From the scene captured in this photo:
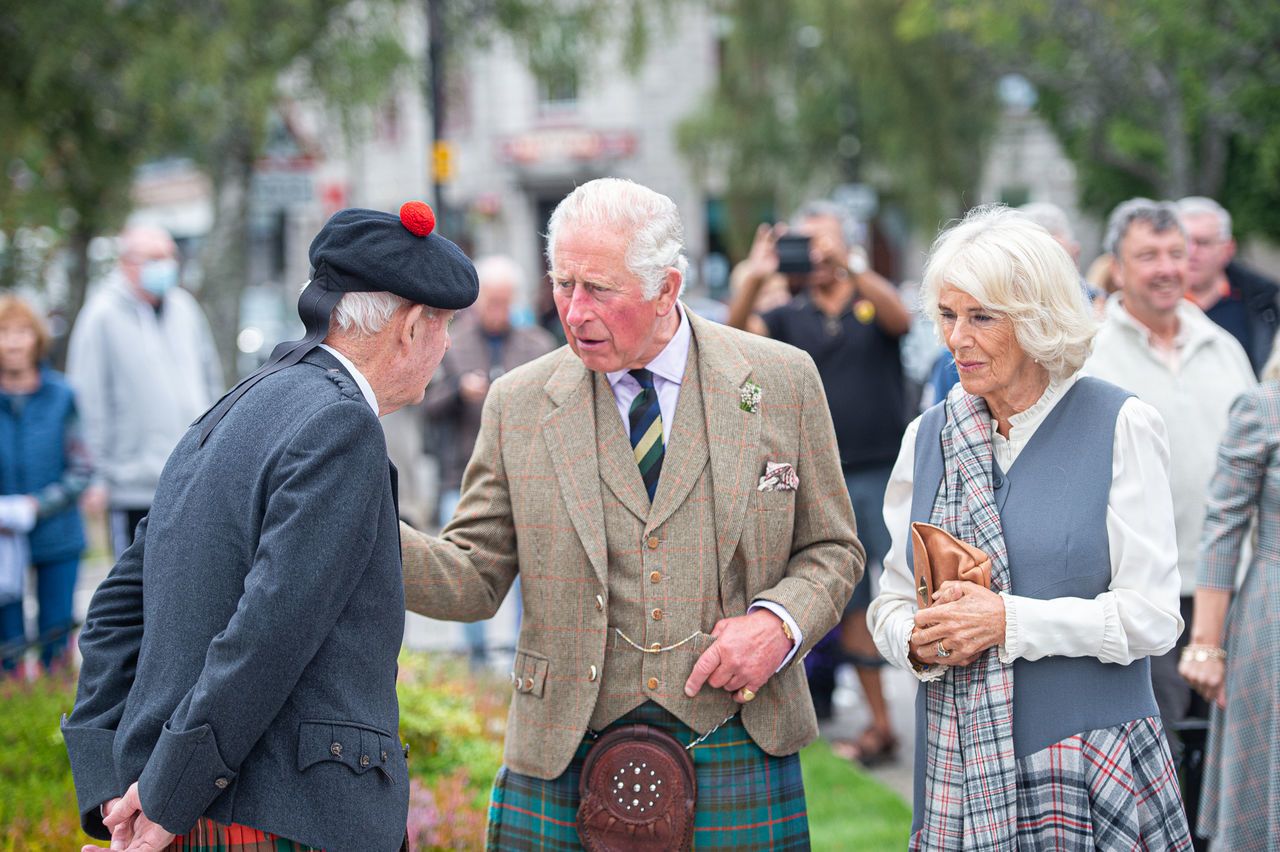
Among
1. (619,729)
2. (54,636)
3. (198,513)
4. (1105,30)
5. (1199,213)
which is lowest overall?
(54,636)

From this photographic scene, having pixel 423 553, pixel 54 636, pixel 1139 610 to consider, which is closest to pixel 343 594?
pixel 423 553

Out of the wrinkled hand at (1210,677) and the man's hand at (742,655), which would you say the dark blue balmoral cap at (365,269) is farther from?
the wrinkled hand at (1210,677)

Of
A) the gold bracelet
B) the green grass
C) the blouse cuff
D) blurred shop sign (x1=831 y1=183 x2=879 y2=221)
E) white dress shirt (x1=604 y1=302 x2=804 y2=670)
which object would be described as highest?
blurred shop sign (x1=831 y1=183 x2=879 y2=221)

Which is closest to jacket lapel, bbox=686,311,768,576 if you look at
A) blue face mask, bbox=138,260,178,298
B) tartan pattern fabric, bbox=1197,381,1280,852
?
tartan pattern fabric, bbox=1197,381,1280,852

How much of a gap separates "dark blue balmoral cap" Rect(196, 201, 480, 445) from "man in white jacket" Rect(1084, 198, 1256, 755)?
9.10 ft

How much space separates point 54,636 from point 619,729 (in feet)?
12.3

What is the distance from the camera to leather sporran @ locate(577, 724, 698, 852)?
10.6 ft

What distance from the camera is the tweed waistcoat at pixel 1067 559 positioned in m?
3.11

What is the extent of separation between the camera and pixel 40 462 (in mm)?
7023

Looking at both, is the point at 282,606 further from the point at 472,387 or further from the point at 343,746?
the point at 472,387

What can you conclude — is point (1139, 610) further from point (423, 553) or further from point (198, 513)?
point (198, 513)

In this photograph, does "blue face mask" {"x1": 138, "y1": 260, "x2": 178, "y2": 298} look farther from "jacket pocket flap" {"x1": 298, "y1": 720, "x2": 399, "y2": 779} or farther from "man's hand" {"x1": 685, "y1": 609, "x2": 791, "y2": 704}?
"jacket pocket flap" {"x1": 298, "y1": 720, "x2": 399, "y2": 779}

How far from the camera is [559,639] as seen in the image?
3.37 metres

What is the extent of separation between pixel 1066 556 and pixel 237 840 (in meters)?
1.85
